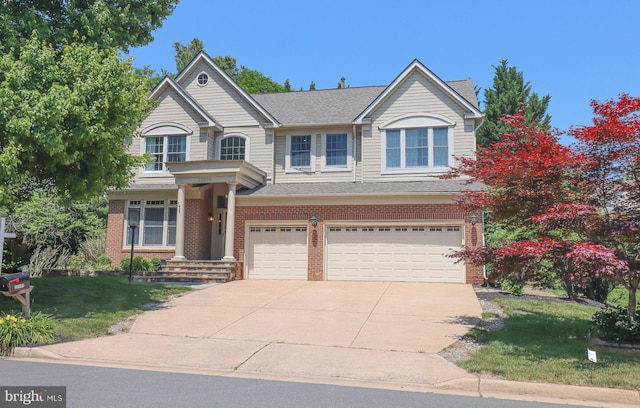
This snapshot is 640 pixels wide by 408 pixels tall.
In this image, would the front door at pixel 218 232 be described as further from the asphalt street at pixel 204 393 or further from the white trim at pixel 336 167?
the asphalt street at pixel 204 393

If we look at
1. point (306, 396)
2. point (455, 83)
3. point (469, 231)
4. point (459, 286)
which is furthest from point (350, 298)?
point (455, 83)

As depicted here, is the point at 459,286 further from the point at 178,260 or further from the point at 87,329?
the point at 87,329

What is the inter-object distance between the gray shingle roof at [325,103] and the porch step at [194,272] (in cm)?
653

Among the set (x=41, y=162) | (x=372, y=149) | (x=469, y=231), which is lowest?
(x=469, y=231)

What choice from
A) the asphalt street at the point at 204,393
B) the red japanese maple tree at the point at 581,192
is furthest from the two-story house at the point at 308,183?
the asphalt street at the point at 204,393

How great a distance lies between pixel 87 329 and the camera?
9.47m

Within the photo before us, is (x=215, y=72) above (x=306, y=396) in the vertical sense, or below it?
above

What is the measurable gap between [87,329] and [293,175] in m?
11.8

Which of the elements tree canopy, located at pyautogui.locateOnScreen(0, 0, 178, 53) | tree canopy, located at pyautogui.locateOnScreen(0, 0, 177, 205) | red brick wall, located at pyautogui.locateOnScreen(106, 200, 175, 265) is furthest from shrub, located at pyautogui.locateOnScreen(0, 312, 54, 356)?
red brick wall, located at pyautogui.locateOnScreen(106, 200, 175, 265)

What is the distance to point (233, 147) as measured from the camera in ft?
68.6

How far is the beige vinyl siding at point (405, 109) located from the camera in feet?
61.7

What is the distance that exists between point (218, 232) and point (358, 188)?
6.45m

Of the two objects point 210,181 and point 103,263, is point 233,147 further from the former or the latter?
point 103,263

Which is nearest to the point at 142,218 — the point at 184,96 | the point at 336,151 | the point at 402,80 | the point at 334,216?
the point at 184,96
